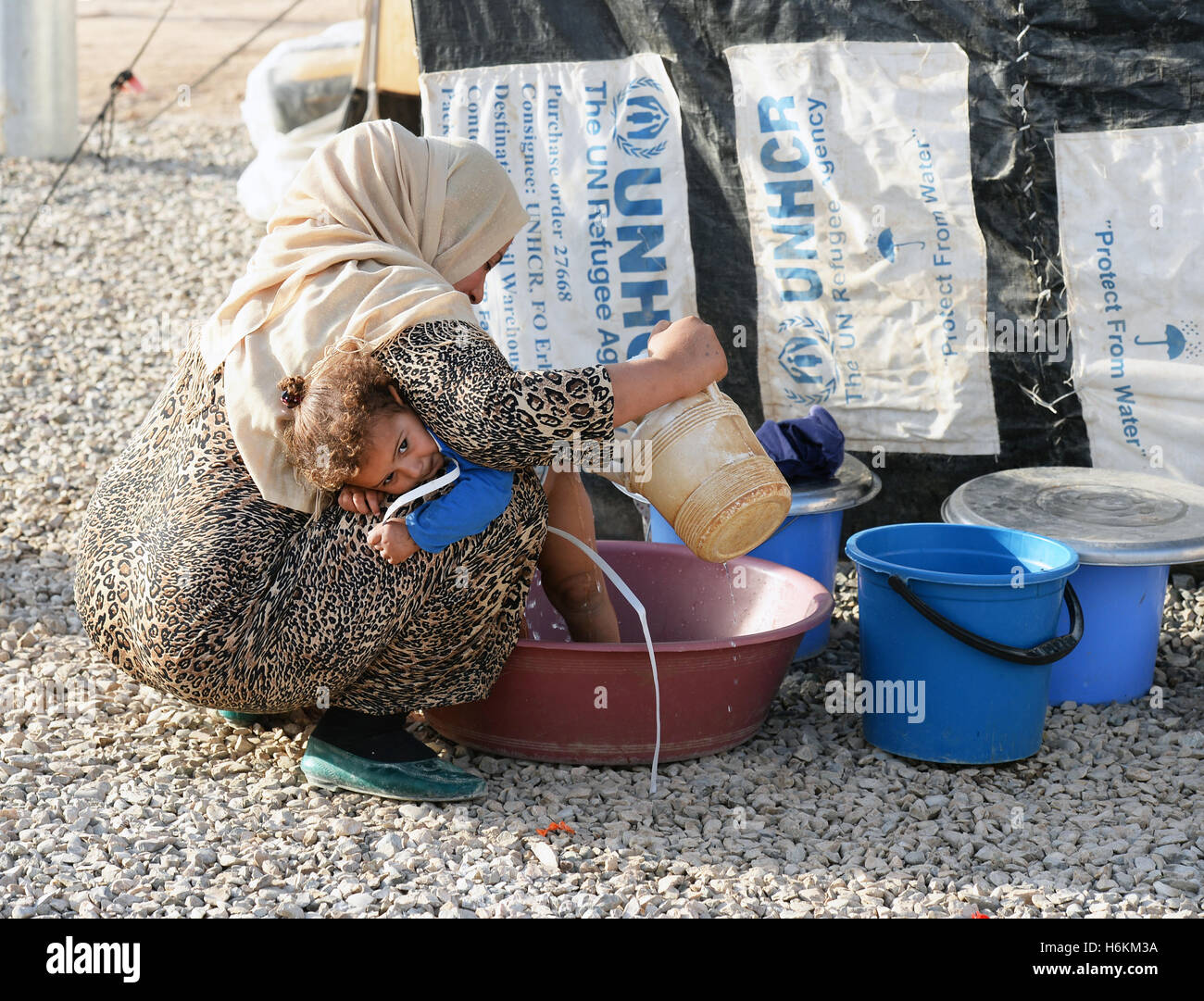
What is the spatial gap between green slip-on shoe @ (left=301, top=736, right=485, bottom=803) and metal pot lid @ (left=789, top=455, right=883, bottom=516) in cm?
117

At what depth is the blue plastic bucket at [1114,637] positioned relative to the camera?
3.29 metres

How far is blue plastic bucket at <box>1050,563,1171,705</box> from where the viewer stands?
3.29 meters

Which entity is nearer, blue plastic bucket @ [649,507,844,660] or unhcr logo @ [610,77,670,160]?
blue plastic bucket @ [649,507,844,660]

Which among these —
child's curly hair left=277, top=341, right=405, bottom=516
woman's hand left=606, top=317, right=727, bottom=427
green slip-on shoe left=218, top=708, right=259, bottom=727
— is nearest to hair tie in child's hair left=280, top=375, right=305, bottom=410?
child's curly hair left=277, top=341, right=405, bottom=516

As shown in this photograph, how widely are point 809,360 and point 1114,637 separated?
1.25m

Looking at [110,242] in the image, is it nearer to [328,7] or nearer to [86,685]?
[86,685]

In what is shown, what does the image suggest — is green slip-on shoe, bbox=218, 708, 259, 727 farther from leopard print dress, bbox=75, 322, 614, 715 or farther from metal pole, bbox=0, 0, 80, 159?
metal pole, bbox=0, 0, 80, 159

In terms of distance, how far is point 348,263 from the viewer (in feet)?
8.91

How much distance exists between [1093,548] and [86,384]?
4.44 meters

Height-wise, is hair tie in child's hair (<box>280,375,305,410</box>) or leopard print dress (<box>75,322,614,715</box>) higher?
hair tie in child's hair (<box>280,375,305,410</box>)

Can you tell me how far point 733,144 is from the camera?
4016 millimetres

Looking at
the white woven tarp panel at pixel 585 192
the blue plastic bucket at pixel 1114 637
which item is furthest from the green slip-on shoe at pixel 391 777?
the white woven tarp panel at pixel 585 192

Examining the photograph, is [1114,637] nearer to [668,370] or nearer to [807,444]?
[807,444]
